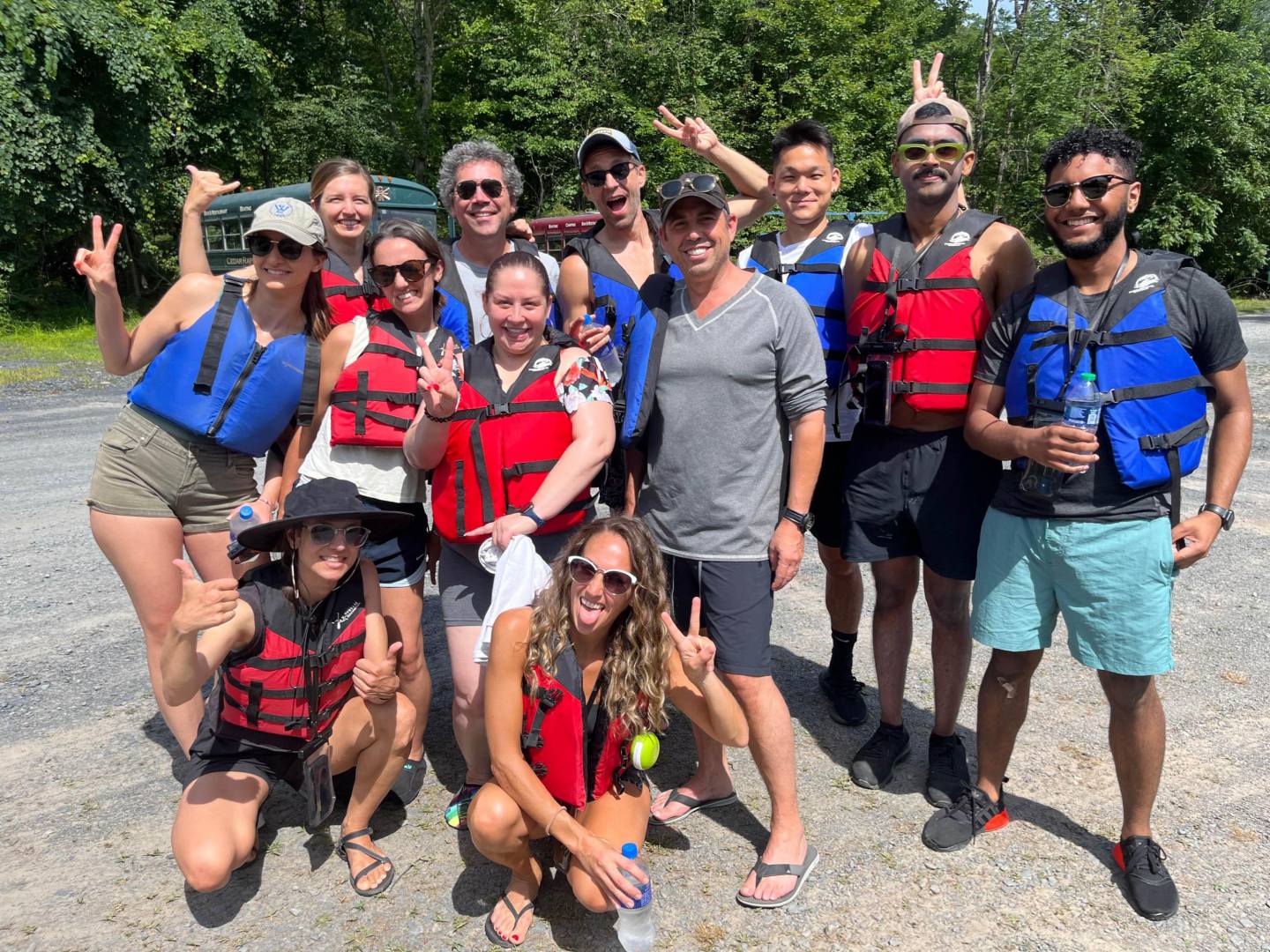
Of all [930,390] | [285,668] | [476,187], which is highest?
[476,187]

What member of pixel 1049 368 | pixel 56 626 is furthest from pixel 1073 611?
pixel 56 626

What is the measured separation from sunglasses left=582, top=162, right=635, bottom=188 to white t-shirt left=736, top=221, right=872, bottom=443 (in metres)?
0.67

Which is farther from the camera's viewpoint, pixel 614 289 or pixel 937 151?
pixel 614 289

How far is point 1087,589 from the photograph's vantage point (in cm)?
319

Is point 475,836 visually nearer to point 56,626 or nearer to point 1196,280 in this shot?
point 1196,280

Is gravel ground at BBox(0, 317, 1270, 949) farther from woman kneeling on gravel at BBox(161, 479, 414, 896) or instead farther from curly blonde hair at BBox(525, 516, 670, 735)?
curly blonde hair at BBox(525, 516, 670, 735)

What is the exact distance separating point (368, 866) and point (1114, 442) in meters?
3.16

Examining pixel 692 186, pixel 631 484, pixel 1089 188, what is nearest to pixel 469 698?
pixel 631 484

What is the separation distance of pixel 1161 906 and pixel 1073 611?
41.9 inches

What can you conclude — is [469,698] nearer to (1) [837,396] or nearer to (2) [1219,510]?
(1) [837,396]

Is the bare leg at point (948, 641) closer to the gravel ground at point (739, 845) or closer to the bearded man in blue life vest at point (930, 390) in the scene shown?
the bearded man in blue life vest at point (930, 390)

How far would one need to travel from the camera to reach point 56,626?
18.6ft

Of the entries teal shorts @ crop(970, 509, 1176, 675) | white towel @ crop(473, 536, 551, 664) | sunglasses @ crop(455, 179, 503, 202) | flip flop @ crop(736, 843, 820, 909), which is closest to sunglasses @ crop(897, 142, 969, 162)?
teal shorts @ crop(970, 509, 1176, 675)

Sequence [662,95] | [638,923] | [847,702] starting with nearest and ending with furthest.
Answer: [638,923] < [847,702] < [662,95]
